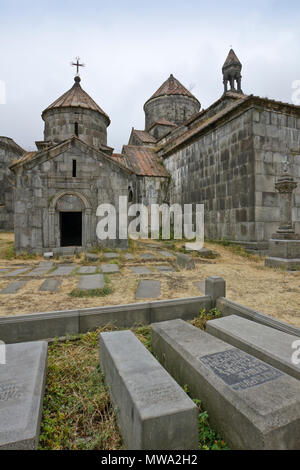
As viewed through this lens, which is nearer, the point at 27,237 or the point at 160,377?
the point at 160,377

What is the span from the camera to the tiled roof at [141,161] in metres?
17.2

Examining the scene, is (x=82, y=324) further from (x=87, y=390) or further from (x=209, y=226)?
(x=209, y=226)

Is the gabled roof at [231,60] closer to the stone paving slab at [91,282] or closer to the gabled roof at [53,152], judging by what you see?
the gabled roof at [53,152]

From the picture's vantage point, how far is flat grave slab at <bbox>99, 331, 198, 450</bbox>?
154 cm

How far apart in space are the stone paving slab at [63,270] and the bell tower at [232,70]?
18584mm

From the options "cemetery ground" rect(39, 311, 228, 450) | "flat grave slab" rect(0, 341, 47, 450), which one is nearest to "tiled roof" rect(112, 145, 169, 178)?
"cemetery ground" rect(39, 311, 228, 450)

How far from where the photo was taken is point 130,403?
5.70 feet

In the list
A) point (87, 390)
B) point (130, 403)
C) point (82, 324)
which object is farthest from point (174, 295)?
point (130, 403)

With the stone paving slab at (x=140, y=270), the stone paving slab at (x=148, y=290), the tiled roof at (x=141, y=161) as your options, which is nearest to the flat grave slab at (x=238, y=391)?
the stone paving slab at (x=148, y=290)

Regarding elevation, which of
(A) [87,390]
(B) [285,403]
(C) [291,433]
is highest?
(B) [285,403]

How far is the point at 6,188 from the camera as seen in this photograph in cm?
1831

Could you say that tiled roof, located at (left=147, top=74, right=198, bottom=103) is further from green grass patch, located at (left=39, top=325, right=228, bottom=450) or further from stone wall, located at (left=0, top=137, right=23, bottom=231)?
green grass patch, located at (left=39, top=325, right=228, bottom=450)

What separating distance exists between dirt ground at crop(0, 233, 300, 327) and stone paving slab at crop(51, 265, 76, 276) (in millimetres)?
580
